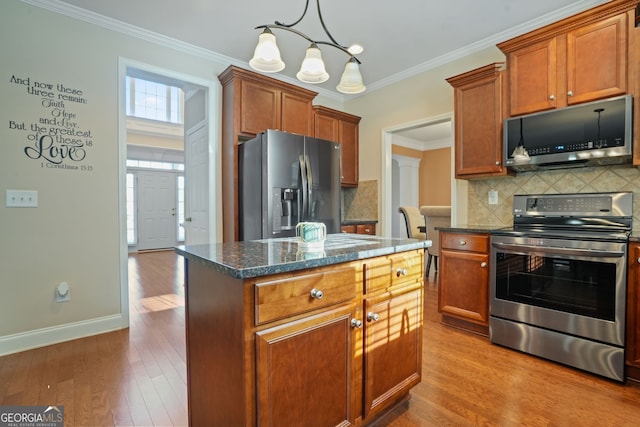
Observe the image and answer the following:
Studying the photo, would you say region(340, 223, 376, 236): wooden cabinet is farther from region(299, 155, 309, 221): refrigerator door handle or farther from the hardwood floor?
the hardwood floor

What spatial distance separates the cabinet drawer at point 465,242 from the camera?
249 cm

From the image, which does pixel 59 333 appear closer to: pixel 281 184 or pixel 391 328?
pixel 281 184

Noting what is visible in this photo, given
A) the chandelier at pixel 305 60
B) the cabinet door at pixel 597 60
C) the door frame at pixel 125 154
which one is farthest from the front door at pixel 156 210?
the cabinet door at pixel 597 60

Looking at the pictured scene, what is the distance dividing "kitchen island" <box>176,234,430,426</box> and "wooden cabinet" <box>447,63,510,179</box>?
163 cm

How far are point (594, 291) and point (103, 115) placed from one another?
12.8ft

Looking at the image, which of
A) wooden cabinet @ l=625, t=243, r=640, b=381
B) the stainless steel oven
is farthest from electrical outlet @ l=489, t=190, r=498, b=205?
wooden cabinet @ l=625, t=243, r=640, b=381

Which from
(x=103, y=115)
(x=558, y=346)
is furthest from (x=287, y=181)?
(x=558, y=346)

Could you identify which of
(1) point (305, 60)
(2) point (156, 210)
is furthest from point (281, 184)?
(2) point (156, 210)

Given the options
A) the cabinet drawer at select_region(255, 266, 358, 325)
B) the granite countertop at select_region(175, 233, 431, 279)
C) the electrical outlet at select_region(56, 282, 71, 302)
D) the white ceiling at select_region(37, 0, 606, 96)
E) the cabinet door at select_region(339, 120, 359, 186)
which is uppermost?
the white ceiling at select_region(37, 0, 606, 96)

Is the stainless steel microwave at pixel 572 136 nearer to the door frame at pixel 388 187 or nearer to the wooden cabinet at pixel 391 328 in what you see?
the door frame at pixel 388 187

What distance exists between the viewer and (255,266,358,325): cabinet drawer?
101cm

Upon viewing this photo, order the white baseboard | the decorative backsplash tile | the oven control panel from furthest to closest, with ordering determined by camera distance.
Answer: the decorative backsplash tile < the white baseboard < the oven control panel

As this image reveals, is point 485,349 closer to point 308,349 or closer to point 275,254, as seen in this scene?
point 308,349

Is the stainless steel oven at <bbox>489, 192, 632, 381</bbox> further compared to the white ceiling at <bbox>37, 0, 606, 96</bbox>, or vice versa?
the white ceiling at <bbox>37, 0, 606, 96</bbox>
